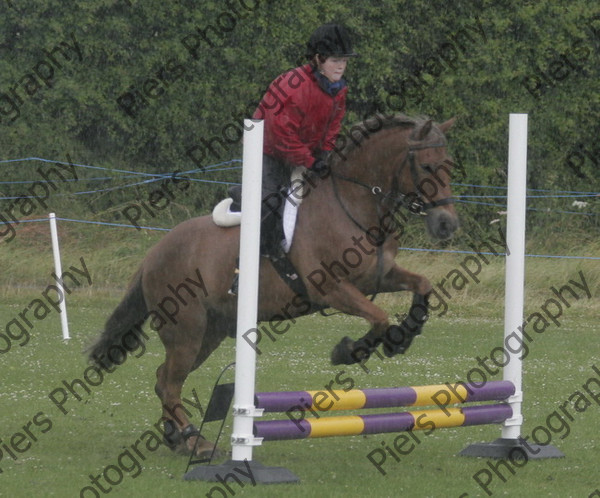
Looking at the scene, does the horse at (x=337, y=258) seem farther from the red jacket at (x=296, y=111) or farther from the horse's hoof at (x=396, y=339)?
the red jacket at (x=296, y=111)

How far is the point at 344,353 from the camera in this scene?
6402 millimetres

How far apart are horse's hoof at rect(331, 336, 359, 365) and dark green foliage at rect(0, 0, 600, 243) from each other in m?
13.6

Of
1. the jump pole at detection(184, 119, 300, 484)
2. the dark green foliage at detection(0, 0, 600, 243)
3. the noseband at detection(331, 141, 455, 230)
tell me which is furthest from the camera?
the dark green foliage at detection(0, 0, 600, 243)

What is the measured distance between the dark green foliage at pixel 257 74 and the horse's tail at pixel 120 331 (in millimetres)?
12078

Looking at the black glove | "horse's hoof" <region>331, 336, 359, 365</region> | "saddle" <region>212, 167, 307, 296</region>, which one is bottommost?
"horse's hoof" <region>331, 336, 359, 365</region>

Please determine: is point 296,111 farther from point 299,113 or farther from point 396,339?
point 396,339

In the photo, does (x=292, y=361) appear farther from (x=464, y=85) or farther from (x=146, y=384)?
(x=464, y=85)

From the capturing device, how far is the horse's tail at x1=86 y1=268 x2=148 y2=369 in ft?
25.5

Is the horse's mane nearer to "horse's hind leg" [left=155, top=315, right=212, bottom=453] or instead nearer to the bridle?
the bridle

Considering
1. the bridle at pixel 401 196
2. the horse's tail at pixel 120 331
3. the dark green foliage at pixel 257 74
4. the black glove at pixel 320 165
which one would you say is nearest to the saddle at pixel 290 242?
the black glove at pixel 320 165

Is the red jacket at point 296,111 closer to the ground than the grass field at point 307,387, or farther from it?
farther from it

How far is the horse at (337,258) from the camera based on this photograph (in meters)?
6.37

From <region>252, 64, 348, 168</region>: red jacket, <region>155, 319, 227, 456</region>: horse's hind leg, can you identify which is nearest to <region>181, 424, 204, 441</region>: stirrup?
<region>155, 319, 227, 456</region>: horse's hind leg

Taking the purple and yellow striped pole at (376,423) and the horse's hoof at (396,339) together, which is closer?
the purple and yellow striped pole at (376,423)
